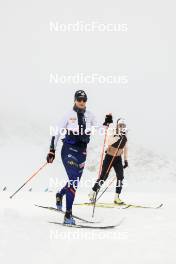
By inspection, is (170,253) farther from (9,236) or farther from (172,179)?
(172,179)

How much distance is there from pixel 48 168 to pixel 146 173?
745cm

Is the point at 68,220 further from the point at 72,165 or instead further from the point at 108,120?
the point at 108,120

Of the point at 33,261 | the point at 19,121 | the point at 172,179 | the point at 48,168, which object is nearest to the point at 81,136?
the point at 33,261

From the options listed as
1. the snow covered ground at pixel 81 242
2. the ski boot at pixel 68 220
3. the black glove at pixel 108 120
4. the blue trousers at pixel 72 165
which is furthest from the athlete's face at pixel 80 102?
the snow covered ground at pixel 81 242

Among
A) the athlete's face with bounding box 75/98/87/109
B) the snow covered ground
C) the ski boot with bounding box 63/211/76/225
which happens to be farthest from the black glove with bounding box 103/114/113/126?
the ski boot with bounding box 63/211/76/225

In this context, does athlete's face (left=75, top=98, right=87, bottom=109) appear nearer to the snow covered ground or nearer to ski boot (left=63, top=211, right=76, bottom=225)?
ski boot (left=63, top=211, right=76, bottom=225)

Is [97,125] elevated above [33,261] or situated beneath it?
elevated above

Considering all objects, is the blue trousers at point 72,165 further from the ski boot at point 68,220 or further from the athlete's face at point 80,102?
the athlete's face at point 80,102

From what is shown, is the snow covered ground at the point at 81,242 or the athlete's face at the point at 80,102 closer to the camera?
the snow covered ground at the point at 81,242

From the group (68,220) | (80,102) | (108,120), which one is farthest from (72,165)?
(108,120)

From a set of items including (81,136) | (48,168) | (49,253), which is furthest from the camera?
(48,168)

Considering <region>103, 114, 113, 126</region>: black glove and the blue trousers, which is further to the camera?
<region>103, 114, 113, 126</region>: black glove

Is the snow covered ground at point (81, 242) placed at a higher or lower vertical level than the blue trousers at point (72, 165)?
lower

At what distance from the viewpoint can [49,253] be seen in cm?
629
